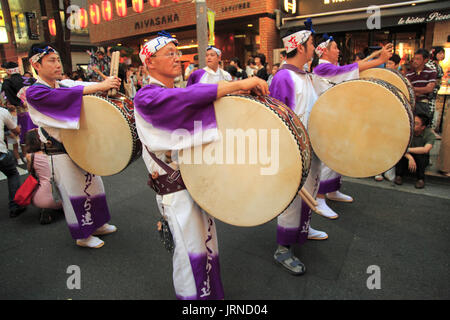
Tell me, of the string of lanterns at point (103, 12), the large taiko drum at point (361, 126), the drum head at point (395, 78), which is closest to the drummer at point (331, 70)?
the drum head at point (395, 78)

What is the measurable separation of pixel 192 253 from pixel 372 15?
861 centimetres

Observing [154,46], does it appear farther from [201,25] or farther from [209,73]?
[201,25]

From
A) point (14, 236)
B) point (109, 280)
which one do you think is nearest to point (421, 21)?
point (109, 280)

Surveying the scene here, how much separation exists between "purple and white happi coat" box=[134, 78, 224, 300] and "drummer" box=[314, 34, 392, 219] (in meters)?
1.12

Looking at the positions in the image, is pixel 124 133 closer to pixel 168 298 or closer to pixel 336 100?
pixel 168 298

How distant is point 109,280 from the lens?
2.14 m

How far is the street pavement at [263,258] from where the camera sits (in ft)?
6.52

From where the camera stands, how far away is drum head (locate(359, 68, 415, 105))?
245 centimetres

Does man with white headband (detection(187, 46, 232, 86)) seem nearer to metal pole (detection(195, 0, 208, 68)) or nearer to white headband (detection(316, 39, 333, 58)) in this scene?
metal pole (detection(195, 0, 208, 68))

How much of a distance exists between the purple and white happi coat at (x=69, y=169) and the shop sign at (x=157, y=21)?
33.5 feet

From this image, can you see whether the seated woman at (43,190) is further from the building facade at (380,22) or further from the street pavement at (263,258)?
the building facade at (380,22)

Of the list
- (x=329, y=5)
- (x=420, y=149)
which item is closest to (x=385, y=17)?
(x=329, y=5)

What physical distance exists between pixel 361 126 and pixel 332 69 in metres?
0.83

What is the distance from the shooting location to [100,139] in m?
2.11
